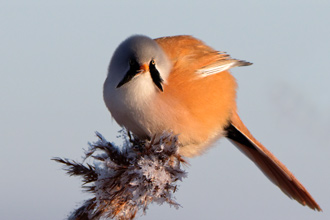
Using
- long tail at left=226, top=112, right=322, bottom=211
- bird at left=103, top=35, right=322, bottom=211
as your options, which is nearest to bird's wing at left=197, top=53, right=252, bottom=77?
bird at left=103, top=35, right=322, bottom=211

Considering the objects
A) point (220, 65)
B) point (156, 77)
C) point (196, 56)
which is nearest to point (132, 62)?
point (156, 77)

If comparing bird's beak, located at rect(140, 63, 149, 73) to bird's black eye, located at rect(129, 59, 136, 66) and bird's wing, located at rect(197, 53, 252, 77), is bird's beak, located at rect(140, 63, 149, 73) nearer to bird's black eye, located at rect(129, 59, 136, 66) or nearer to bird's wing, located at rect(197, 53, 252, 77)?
bird's black eye, located at rect(129, 59, 136, 66)

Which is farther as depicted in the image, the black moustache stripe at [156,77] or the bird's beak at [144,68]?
the black moustache stripe at [156,77]

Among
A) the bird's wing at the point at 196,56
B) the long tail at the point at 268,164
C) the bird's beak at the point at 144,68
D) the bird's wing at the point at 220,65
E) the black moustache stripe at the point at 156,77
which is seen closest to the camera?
the bird's beak at the point at 144,68

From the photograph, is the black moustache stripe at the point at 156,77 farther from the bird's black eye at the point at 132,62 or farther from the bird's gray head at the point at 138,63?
the bird's black eye at the point at 132,62

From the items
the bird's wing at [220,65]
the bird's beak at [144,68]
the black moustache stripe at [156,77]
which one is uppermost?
the bird's beak at [144,68]

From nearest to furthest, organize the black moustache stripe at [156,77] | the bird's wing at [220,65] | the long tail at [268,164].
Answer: the black moustache stripe at [156,77] < the bird's wing at [220,65] < the long tail at [268,164]

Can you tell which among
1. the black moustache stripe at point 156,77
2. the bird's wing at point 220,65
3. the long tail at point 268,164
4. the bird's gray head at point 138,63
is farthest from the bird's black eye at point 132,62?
the long tail at point 268,164
